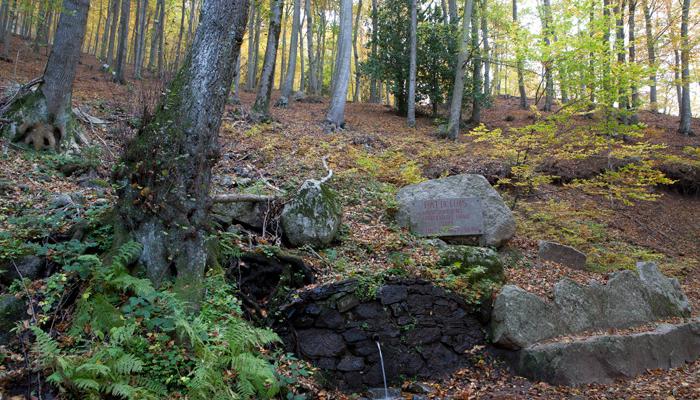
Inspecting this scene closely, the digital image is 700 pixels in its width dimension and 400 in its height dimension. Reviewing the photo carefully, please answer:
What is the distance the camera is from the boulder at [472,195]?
8227 millimetres

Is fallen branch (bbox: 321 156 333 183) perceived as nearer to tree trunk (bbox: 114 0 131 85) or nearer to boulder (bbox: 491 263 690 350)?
boulder (bbox: 491 263 690 350)

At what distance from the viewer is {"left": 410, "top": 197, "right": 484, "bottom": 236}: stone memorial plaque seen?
8062 millimetres

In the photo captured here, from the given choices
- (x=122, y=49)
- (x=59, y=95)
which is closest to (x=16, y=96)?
(x=59, y=95)

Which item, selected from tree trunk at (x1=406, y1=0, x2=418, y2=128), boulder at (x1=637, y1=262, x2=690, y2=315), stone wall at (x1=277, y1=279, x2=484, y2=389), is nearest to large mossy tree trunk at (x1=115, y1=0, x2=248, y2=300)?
stone wall at (x1=277, y1=279, x2=484, y2=389)

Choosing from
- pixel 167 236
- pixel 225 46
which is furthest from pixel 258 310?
pixel 225 46

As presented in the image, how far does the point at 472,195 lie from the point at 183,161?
19.1 ft

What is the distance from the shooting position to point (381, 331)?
566 centimetres

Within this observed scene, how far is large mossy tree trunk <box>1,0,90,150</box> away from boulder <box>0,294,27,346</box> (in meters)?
5.20

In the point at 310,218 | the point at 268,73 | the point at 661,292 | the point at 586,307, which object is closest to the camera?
the point at 310,218

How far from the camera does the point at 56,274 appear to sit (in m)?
4.05

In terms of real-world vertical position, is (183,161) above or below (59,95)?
below

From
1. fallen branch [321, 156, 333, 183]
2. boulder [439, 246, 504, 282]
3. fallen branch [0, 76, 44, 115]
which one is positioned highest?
fallen branch [0, 76, 44, 115]

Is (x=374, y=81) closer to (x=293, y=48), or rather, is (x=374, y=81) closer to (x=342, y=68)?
(x=293, y=48)

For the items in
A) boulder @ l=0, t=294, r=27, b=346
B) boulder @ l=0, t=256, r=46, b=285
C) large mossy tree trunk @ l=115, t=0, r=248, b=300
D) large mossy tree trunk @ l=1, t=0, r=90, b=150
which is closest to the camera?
boulder @ l=0, t=294, r=27, b=346
